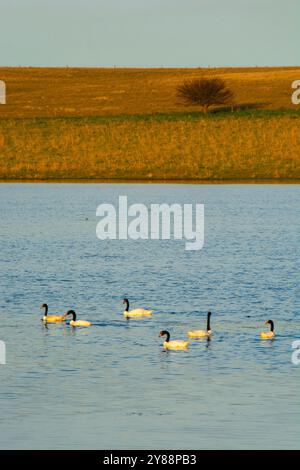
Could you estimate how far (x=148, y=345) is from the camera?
80.7ft

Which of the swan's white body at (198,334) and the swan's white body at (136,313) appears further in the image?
the swan's white body at (136,313)

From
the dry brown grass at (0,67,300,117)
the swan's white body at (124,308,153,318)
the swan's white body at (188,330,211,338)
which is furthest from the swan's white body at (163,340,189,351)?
the dry brown grass at (0,67,300,117)

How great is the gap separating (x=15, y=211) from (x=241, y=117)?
40.2 m

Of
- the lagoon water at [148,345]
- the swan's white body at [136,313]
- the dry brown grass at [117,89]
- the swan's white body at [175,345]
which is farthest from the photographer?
the dry brown grass at [117,89]

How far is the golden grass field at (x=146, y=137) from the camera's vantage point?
7844 cm

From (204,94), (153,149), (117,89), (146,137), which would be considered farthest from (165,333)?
(117,89)

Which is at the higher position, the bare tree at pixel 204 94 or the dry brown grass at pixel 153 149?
the bare tree at pixel 204 94

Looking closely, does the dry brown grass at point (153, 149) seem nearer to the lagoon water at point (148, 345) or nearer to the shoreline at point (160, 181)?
the shoreline at point (160, 181)

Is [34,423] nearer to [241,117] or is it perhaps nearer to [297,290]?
[297,290]

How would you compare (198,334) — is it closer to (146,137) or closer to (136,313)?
(136,313)

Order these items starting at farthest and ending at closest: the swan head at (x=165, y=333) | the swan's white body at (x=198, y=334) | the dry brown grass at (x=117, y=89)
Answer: the dry brown grass at (x=117, y=89) → the swan's white body at (x=198, y=334) → the swan head at (x=165, y=333)

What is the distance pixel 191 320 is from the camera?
27.7 meters

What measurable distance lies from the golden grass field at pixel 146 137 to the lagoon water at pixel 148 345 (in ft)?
89.3

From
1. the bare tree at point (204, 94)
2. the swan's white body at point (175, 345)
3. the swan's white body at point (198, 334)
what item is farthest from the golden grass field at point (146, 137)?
the swan's white body at point (175, 345)
